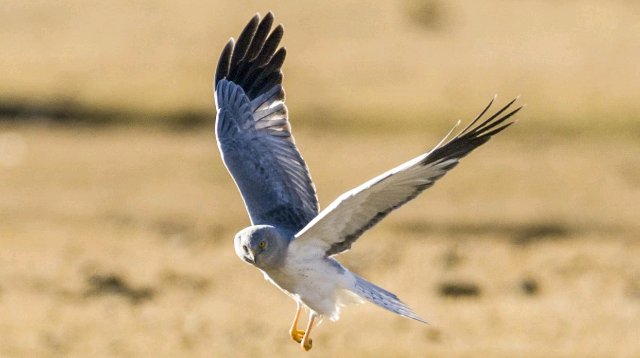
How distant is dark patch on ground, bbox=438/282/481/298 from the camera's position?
18062 mm

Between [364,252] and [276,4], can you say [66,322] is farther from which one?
[276,4]

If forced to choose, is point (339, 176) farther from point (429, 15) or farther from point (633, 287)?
point (429, 15)

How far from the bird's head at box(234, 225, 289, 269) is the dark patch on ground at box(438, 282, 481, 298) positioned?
7483mm

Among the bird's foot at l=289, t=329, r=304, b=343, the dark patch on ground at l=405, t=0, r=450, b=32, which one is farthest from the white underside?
the dark patch on ground at l=405, t=0, r=450, b=32

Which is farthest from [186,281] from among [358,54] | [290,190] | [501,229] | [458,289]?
[358,54]

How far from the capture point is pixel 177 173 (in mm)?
23812

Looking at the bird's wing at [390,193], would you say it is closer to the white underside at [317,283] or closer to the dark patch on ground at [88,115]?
the white underside at [317,283]

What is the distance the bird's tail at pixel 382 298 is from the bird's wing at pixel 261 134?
783 millimetres

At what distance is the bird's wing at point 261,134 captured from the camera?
11844mm

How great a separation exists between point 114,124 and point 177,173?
2514 mm

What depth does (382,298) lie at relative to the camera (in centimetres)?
1104

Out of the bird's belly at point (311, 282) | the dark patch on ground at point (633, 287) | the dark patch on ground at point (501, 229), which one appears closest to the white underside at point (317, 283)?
the bird's belly at point (311, 282)

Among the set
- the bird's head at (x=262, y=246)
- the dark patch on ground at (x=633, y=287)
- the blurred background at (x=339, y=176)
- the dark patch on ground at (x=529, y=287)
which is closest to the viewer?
the bird's head at (x=262, y=246)

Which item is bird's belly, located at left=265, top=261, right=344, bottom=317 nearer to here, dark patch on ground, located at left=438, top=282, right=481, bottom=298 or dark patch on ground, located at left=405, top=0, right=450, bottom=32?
dark patch on ground, located at left=438, top=282, right=481, bottom=298
